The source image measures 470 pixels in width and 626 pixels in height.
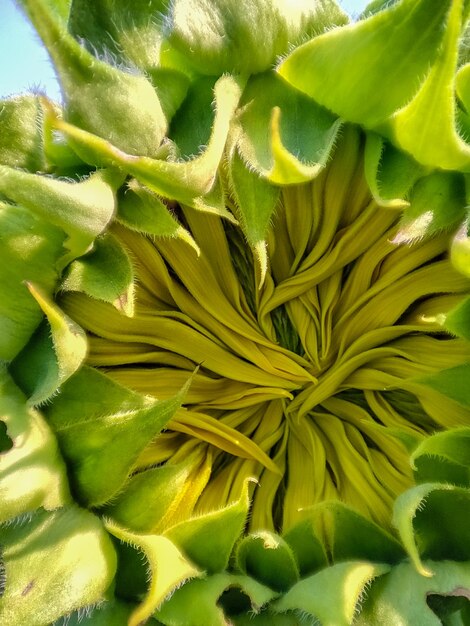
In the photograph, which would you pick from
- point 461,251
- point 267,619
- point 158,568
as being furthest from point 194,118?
point 267,619

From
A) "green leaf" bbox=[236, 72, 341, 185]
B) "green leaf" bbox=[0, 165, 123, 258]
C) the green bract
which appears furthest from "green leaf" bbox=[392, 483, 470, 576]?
"green leaf" bbox=[0, 165, 123, 258]

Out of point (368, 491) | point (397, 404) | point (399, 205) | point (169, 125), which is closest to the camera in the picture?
point (399, 205)

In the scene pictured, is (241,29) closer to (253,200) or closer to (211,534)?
(253,200)

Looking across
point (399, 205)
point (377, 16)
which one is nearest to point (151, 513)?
point (399, 205)

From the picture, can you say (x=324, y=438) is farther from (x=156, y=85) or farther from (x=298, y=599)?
(x=156, y=85)

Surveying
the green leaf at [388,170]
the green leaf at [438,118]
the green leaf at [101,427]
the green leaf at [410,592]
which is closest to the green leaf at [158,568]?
the green leaf at [101,427]

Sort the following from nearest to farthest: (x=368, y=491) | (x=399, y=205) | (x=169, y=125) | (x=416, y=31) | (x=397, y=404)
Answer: (x=416, y=31), (x=399, y=205), (x=169, y=125), (x=368, y=491), (x=397, y=404)

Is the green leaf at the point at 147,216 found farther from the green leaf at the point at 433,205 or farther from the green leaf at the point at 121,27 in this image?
the green leaf at the point at 433,205
